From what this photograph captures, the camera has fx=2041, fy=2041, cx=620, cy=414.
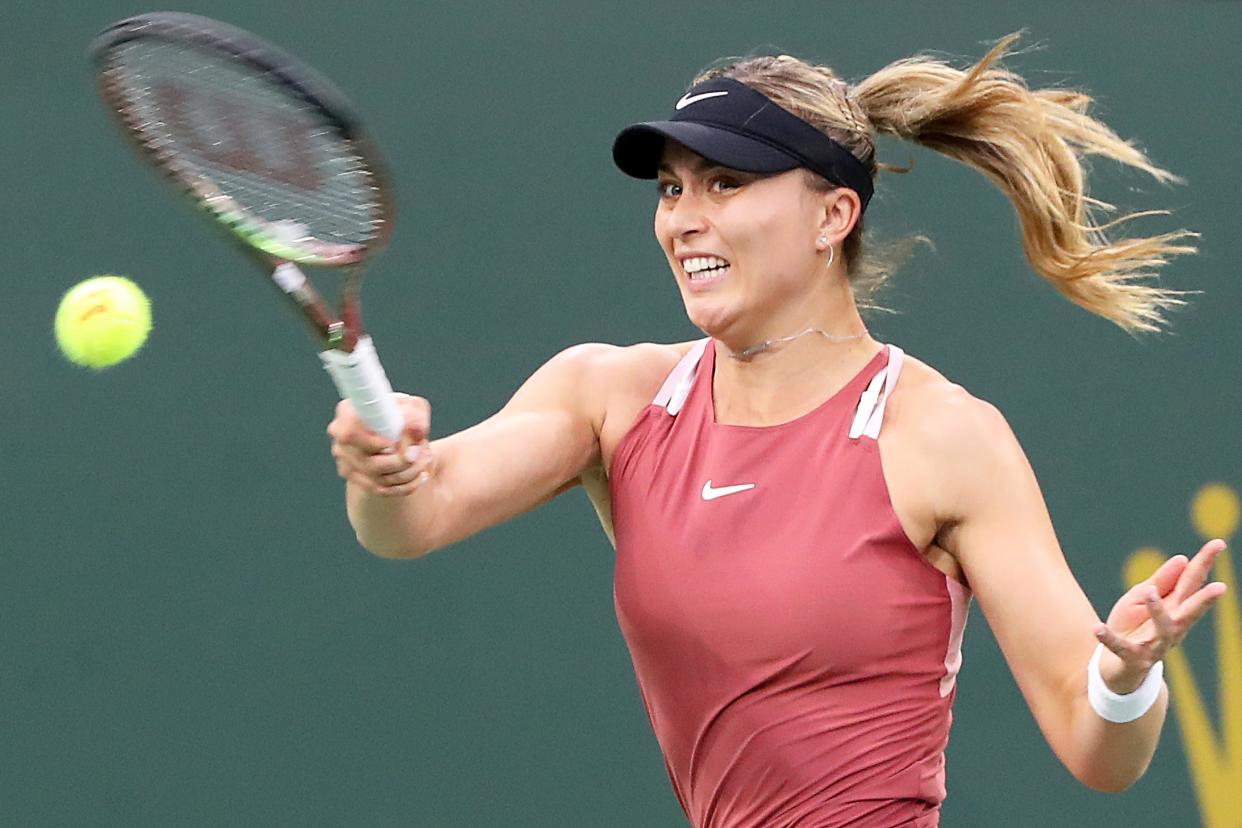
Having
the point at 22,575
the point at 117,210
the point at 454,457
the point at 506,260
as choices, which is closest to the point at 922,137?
the point at 454,457

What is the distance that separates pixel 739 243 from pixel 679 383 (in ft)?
0.80

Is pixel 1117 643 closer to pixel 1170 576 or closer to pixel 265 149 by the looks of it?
pixel 1170 576

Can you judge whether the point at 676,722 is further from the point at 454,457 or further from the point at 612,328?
the point at 612,328

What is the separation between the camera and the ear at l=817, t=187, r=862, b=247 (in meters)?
2.67

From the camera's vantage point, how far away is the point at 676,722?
2648mm

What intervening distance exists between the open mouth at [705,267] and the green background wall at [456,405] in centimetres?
141

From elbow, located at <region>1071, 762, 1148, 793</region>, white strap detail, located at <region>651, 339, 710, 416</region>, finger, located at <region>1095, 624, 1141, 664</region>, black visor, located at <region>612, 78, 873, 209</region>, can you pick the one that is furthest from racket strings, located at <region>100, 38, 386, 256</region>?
elbow, located at <region>1071, 762, 1148, 793</region>

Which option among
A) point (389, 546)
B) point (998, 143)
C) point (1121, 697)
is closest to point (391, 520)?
point (389, 546)

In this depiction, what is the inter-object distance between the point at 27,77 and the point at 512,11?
94 centimetres

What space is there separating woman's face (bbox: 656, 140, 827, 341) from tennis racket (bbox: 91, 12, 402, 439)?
18.3 inches

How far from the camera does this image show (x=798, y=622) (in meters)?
2.50

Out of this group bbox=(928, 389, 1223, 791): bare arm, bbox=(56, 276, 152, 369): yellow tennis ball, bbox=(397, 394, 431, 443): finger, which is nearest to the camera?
bbox=(397, 394, 431, 443): finger

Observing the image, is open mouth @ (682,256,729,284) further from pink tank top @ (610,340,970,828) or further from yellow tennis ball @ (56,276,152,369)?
yellow tennis ball @ (56,276,152,369)

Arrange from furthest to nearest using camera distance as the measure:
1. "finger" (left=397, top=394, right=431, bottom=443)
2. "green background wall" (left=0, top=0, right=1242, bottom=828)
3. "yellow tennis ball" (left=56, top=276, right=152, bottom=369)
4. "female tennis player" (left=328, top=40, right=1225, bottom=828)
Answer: "green background wall" (left=0, top=0, right=1242, bottom=828) → "yellow tennis ball" (left=56, top=276, right=152, bottom=369) → "female tennis player" (left=328, top=40, right=1225, bottom=828) → "finger" (left=397, top=394, right=431, bottom=443)
